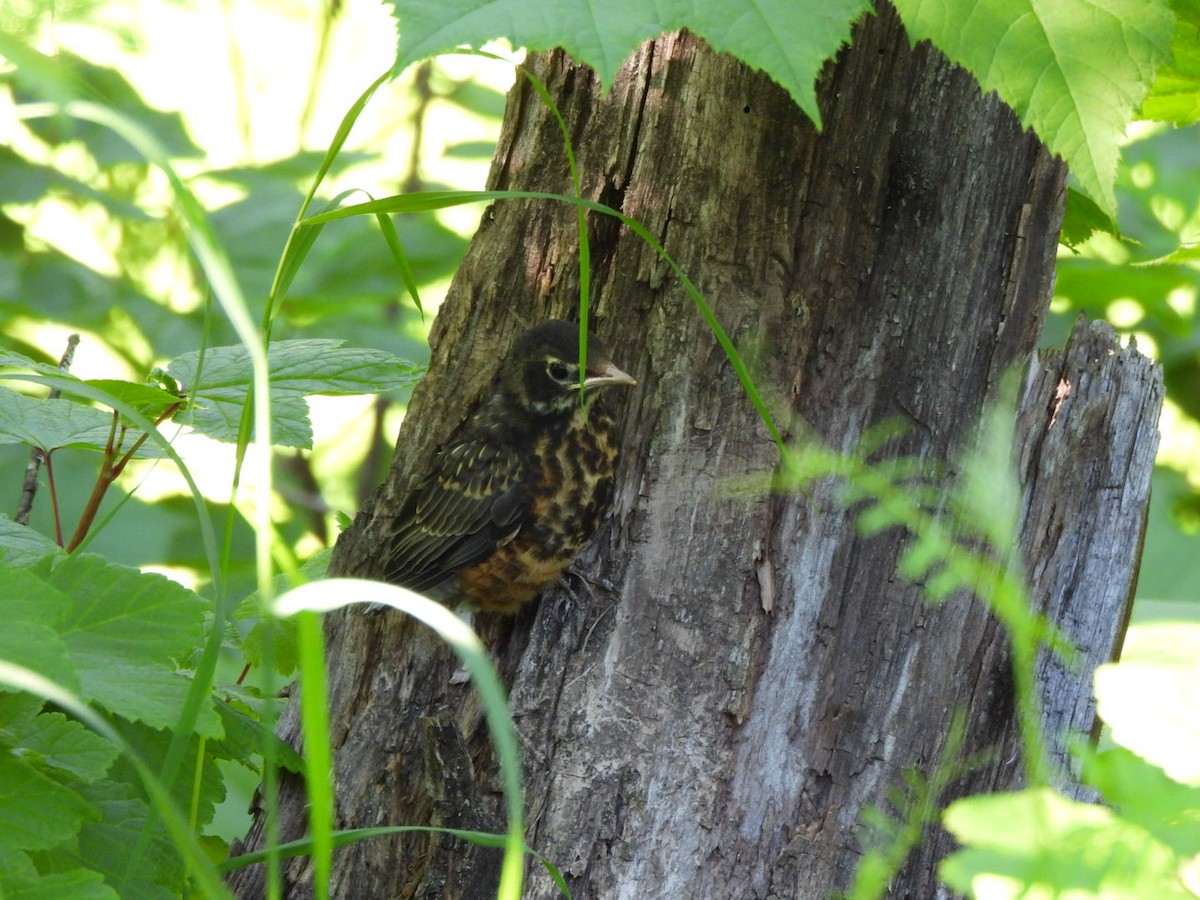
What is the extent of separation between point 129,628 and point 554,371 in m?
1.00

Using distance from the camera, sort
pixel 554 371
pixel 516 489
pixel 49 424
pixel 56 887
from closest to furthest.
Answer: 1. pixel 56 887
2. pixel 49 424
3. pixel 554 371
4. pixel 516 489

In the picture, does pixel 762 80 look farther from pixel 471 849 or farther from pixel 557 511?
pixel 471 849

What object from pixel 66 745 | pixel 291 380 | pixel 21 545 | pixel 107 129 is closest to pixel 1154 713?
pixel 66 745

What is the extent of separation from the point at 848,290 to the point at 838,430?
0.25m

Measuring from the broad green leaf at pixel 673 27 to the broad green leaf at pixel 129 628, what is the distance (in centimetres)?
78

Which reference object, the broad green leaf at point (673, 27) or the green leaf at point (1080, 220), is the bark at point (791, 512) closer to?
the green leaf at point (1080, 220)

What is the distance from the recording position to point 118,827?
148 cm

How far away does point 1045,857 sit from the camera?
847 millimetres

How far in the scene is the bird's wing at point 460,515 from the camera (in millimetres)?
2273

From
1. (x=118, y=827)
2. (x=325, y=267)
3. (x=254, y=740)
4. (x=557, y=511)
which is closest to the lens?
(x=118, y=827)

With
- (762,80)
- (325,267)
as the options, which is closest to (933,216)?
(762,80)

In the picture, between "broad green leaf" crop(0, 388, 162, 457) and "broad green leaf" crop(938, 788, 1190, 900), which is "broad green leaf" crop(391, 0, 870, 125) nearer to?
"broad green leaf" crop(938, 788, 1190, 900)

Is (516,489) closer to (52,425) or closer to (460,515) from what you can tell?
(460,515)

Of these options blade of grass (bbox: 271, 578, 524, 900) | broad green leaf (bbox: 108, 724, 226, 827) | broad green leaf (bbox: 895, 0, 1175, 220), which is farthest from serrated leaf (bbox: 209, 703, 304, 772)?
broad green leaf (bbox: 895, 0, 1175, 220)
